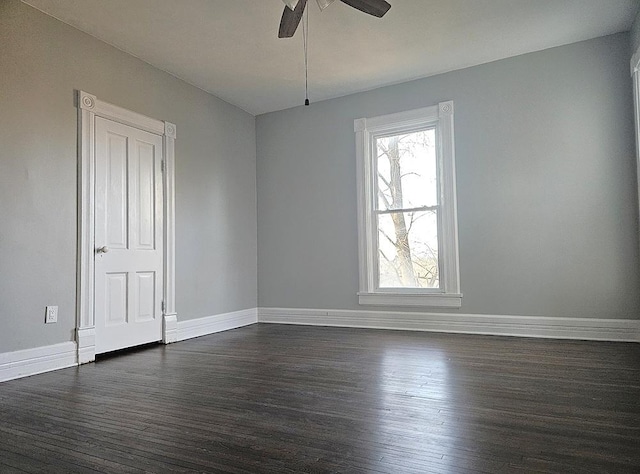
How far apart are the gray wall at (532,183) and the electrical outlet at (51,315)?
290 centimetres

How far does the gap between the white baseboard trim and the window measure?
166 millimetres

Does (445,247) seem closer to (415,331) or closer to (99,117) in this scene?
(415,331)

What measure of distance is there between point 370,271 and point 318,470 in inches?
143

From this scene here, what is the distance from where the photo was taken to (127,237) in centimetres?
416

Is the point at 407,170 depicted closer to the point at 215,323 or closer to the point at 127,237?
the point at 215,323

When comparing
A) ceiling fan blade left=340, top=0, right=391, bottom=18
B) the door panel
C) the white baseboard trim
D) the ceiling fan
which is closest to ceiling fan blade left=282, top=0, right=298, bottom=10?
the ceiling fan

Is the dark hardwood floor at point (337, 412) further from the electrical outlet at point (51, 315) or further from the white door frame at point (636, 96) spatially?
the white door frame at point (636, 96)

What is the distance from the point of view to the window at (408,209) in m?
4.81

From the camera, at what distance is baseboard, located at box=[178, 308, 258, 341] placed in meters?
4.73

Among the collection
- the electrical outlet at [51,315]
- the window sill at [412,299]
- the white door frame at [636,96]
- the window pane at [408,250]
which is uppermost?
the white door frame at [636,96]

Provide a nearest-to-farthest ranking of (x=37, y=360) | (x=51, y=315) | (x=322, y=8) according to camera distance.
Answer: (x=322, y=8) → (x=37, y=360) → (x=51, y=315)

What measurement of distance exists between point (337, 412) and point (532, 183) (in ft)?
10.7

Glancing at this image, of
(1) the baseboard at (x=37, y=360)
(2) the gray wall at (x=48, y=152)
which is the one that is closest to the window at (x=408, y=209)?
(2) the gray wall at (x=48, y=152)

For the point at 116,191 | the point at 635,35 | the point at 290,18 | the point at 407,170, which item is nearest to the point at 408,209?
the point at 407,170
